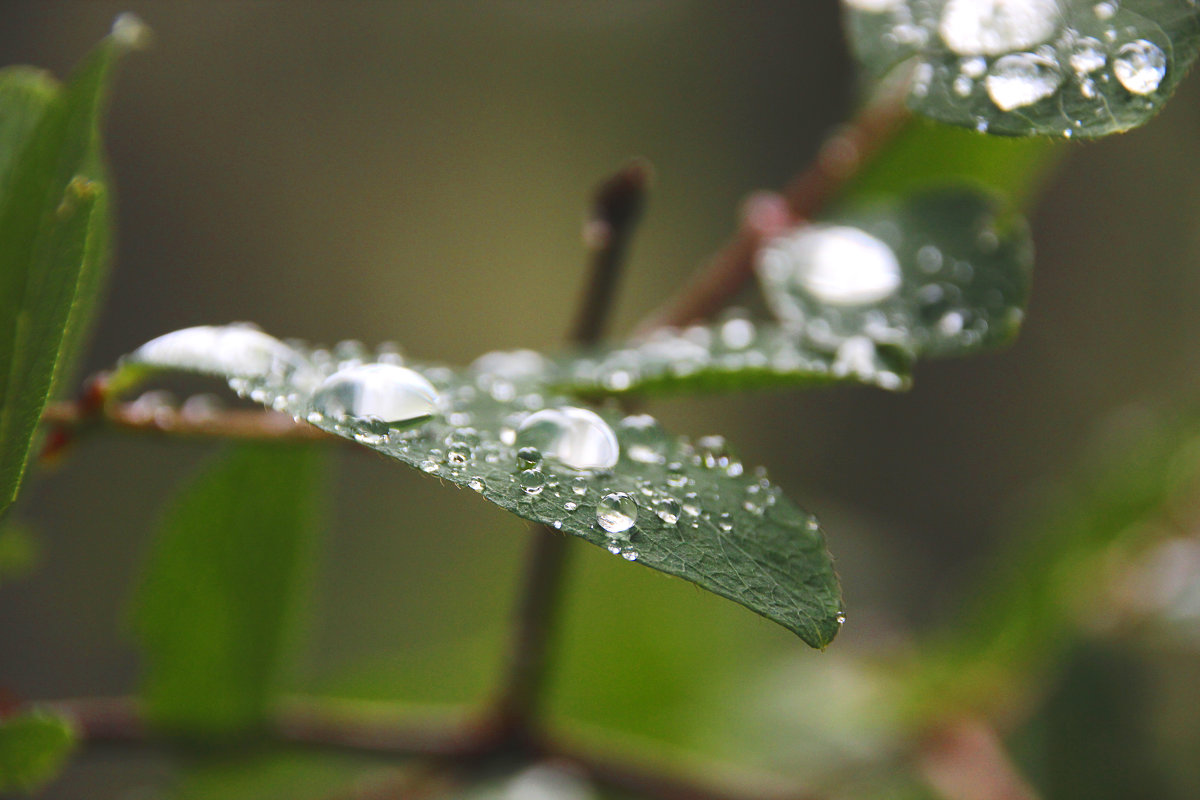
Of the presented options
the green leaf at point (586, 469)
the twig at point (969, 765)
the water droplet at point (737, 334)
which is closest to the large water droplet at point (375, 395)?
the green leaf at point (586, 469)

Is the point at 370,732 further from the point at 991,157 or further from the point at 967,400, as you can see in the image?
the point at 967,400

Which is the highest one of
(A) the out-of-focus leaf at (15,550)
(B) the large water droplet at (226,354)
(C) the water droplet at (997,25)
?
(C) the water droplet at (997,25)

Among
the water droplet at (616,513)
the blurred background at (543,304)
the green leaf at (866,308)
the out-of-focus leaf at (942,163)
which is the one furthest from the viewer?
the blurred background at (543,304)

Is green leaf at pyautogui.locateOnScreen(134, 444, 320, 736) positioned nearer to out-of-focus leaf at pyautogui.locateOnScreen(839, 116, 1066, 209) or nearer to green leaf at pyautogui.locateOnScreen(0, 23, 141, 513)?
green leaf at pyautogui.locateOnScreen(0, 23, 141, 513)

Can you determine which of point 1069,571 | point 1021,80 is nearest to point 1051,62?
point 1021,80

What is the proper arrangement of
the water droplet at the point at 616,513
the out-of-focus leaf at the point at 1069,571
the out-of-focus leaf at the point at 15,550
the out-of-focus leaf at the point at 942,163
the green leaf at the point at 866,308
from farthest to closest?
the out-of-focus leaf at the point at 1069,571 → the out-of-focus leaf at the point at 942,163 → the out-of-focus leaf at the point at 15,550 → the green leaf at the point at 866,308 → the water droplet at the point at 616,513

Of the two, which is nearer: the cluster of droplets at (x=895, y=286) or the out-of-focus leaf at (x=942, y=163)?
the cluster of droplets at (x=895, y=286)

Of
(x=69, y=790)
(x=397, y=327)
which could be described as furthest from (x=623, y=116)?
(x=69, y=790)

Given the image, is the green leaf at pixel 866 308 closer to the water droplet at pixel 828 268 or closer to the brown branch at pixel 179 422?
the water droplet at pixel 828 268

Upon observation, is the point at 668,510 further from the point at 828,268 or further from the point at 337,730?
the point at 337,730
